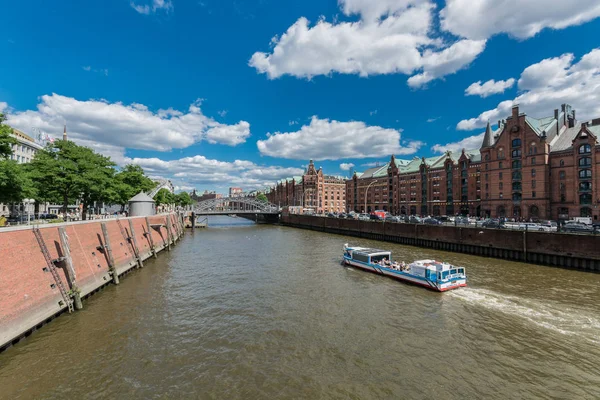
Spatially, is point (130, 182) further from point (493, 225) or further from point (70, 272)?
point (493, 225)

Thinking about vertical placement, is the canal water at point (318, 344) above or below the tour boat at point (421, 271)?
below

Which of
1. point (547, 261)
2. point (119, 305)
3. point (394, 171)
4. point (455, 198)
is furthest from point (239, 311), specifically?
point (394, 171)

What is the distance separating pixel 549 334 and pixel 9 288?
1214 inches

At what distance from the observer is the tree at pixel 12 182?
27078mm

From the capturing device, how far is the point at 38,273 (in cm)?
1791

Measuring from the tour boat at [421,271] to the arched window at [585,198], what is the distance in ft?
163

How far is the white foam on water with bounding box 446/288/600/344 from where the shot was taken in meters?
17.5

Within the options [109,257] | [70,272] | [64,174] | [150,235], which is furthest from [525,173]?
[64,174]

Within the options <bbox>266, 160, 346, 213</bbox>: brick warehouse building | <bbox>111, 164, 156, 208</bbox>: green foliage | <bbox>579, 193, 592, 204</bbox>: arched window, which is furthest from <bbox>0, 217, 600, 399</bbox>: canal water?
<bbox>266, 160, 346, 213</bbox>: brick warehouse building

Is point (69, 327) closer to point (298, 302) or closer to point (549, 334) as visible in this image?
point (298, 302)

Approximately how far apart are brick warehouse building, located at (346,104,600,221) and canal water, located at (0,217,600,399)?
42.2 metres

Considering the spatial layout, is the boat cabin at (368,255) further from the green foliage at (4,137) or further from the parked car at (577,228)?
the green foliage at (4,137)

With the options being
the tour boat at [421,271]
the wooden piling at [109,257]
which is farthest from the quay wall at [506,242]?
the wooden piling at [109,257]

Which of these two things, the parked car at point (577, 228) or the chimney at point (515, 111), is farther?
the chimney at point (515, 111)
